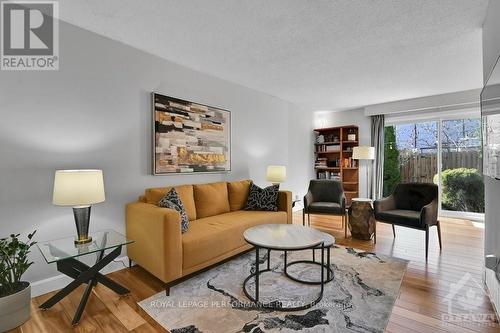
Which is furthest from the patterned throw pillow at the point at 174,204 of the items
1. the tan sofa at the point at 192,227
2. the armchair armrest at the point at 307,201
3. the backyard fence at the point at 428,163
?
Answer: the backyard fence at the point at 428,163

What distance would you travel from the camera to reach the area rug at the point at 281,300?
66.3 inches

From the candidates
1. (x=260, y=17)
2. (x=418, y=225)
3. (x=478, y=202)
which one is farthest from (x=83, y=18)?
(x=478, y=202)

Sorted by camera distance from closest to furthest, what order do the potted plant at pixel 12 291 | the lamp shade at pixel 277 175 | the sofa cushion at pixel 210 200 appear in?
the potted plant at pixel 12 291
the sofa cushion at pixel 210 200
the lamp shade at pixel 277 175

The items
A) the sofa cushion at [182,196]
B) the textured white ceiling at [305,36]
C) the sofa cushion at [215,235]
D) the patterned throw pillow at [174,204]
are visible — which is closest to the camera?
the textured white ceiling at [305,36]

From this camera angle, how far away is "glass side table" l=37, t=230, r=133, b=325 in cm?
180

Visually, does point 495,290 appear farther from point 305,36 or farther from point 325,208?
point 305,36

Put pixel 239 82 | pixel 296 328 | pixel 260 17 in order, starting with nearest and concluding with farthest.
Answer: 1. pixel 296 328
2. pixel 260 17
3. pixel 239 82

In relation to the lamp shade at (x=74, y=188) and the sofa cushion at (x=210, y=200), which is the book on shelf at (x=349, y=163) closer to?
the sofa cushion at (x=210, y=200)

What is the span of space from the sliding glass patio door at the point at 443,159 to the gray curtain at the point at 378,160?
0.61ft

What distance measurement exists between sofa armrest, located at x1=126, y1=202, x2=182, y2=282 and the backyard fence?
513cm

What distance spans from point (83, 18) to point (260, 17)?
160 centimetres

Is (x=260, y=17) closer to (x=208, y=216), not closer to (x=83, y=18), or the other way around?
(x=83, y=18)

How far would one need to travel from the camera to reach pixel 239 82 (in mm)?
3910

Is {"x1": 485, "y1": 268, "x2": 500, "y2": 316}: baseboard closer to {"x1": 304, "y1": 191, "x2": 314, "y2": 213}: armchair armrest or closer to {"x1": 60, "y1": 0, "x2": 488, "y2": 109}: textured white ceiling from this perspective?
{"x1": 60, "y1": 0, "x2": 488, "y2": 109}: textured white ceiling
